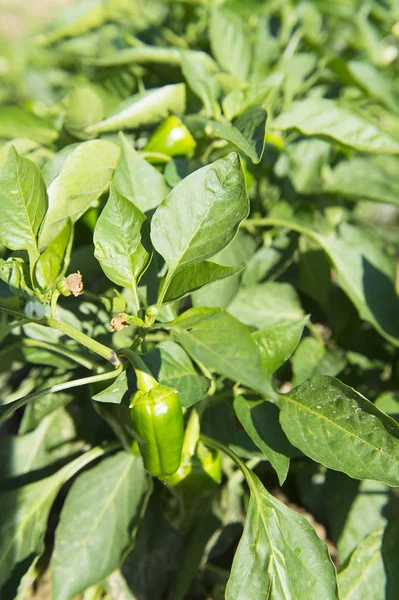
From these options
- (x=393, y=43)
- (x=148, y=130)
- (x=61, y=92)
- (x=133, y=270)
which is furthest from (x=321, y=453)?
(x=61, y=92)

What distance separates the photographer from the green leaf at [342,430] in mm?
716

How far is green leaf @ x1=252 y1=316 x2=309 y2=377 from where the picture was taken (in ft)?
2.81

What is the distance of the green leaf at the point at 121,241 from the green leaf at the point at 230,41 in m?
0.64

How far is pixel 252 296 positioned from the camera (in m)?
1.11

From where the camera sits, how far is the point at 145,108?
40.3 inches

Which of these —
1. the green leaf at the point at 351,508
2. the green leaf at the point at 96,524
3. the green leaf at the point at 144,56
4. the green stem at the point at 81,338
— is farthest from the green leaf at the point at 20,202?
the green leaf at the point at 351,508

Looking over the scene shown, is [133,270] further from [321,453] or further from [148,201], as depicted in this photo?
[321,453]

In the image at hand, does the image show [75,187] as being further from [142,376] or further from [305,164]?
[305,164]

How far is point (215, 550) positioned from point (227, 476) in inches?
6.6

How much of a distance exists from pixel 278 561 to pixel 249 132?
23.2 inches

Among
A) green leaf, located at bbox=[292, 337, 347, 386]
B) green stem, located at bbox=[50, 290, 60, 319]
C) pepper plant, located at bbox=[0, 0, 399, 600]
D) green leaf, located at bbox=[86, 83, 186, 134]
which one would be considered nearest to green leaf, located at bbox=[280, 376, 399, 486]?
pepper plant, located at bbox=[0, 0, 399, 600]

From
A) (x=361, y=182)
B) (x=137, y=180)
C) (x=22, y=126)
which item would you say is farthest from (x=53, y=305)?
(x=361, y=182)

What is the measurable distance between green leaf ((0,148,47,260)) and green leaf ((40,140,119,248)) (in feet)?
0.12

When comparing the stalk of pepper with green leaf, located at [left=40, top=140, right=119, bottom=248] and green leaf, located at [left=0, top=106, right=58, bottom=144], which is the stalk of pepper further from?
green leaf, located at [left=0, top=106, right=58, bottom=144]
